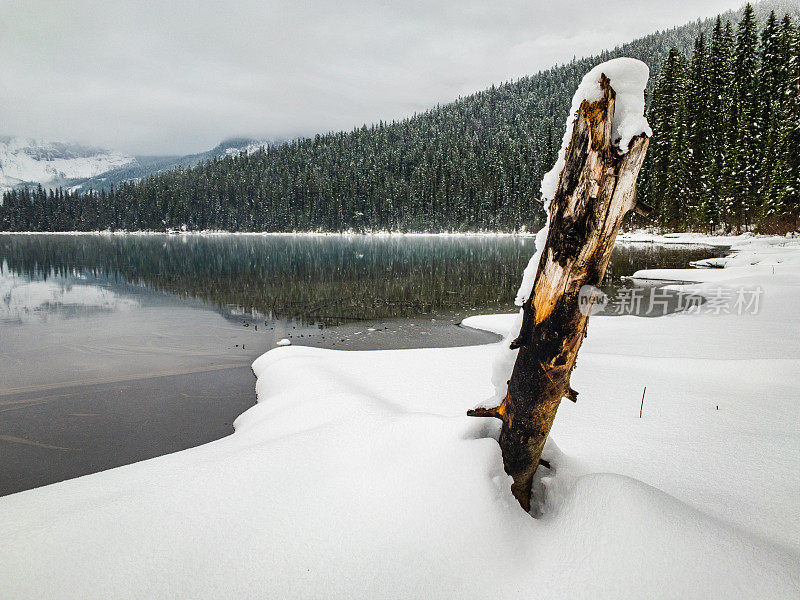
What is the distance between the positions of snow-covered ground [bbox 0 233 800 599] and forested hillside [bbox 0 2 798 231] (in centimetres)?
3941

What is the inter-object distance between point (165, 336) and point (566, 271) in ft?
50.2

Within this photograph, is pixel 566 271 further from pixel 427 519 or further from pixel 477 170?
pixel 477 170

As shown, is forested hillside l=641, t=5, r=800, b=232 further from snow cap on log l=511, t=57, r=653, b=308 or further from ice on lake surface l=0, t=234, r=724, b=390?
snow cap on log l=511, t=57, r=653, b=308

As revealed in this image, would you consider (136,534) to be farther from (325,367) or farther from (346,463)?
(325,367)

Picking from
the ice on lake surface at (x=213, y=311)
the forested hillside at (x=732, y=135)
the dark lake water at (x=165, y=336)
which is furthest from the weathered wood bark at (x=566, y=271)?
the forested hillside at (x=732, y=135)

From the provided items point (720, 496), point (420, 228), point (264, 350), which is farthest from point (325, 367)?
point (420, 228)

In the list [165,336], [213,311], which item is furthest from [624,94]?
[213,311]

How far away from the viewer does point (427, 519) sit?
2.79m

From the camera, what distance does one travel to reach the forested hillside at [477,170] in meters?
42.2

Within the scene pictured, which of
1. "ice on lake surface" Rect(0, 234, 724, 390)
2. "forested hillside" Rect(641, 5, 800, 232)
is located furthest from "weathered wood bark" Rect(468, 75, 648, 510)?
"forested hillside" Rect(641, 5, 800, 232)

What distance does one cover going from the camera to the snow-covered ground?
2492 mm

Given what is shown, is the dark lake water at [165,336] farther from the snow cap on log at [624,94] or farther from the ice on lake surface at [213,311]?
the snow cap on log at [624,94]

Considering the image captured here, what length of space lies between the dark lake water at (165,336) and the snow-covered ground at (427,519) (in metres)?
3.38

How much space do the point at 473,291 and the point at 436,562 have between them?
861 inches
